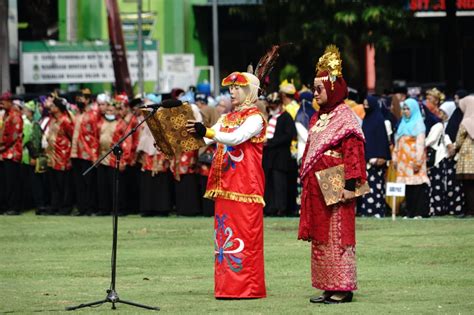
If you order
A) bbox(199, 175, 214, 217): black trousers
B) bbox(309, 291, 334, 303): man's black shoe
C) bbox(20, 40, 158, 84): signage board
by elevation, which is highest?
bbox(20, 40, 158, 84): signage board

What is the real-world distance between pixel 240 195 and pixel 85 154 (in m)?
12.1

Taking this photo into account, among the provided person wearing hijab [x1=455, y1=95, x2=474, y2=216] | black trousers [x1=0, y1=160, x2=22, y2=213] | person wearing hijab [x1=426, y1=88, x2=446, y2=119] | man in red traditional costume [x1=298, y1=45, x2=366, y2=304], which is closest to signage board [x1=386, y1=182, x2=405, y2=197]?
person wearing hijab [x1=455, y1=95, x2=474, y2=216]

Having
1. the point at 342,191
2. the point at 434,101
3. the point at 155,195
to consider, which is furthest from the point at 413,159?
the point at 342,191

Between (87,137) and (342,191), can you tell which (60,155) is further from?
(342,191)

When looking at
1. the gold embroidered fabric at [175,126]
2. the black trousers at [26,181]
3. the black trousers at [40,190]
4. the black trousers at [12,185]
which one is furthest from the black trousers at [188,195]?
the gold embroidered fabric at [175,126]

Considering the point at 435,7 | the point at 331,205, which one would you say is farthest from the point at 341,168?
the point at 435,7

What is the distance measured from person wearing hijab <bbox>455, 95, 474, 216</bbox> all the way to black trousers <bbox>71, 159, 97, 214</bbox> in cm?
633

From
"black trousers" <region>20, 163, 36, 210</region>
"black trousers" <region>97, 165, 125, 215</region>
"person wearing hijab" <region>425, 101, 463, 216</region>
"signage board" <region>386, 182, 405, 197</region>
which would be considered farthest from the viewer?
"black trousers" <region>20, 163, 36, 210</region>

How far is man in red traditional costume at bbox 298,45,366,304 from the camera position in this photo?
14250 mm

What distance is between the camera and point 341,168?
14.3 meters

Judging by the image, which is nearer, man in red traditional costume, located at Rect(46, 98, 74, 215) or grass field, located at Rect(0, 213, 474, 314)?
grass field, located at Rect(0, 213, 474, 314)

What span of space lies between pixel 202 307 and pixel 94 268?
397 centimetres

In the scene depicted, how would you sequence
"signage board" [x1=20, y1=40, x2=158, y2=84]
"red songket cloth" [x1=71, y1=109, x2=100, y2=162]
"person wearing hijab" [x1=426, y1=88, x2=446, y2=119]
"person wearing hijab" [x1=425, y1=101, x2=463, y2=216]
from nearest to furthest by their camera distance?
"person wearing hijab" [x1=425, y1=101, x2=463, y2=216], "person wearing hijab" [x1=426, y1=88, x2=446, y2=119], "red songket cloth" [x1=71, y1=109, x2=100, y2=162], "signage board" [x1=20, y1=40, x2=158, y2=84]

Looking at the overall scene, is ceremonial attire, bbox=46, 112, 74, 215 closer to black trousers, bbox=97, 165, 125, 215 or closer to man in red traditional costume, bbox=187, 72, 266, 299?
black trousers, bbox=97, 165, 125, 215
